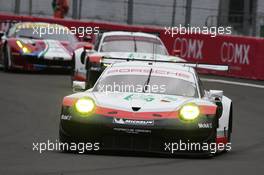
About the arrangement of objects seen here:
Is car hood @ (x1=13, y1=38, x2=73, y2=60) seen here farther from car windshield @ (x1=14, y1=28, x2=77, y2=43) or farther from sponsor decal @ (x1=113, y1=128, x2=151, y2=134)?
sponsor decal @ (x1=113, y1=128, x2=151, y2=134)

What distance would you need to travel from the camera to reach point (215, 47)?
2648 cm

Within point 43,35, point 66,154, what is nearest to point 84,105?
point 66,154

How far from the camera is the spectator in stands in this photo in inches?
1164

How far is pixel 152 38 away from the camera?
20.9 metres

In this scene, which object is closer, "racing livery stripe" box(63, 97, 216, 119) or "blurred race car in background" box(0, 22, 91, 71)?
"racing livery stripe" box(63, 97, 216, 119)

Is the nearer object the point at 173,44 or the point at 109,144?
the point at 109,144

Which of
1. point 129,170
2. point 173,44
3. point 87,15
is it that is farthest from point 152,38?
point 129,170

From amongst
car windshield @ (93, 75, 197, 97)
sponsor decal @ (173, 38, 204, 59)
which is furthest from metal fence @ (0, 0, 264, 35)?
car windshield @ (93, 75, 197, 97)

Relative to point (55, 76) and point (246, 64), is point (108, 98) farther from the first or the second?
point (246, 64)

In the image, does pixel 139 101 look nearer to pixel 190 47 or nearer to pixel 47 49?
pixel 47 49

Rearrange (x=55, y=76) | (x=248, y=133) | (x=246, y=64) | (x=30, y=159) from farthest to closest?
(x=246, y=64), (x=55, y=76), (x=248, y=133), (x=30, y=159)

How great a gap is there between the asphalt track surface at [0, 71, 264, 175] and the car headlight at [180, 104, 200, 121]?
0.45m

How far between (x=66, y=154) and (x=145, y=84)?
1.45 meters

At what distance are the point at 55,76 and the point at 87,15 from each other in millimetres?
6811
